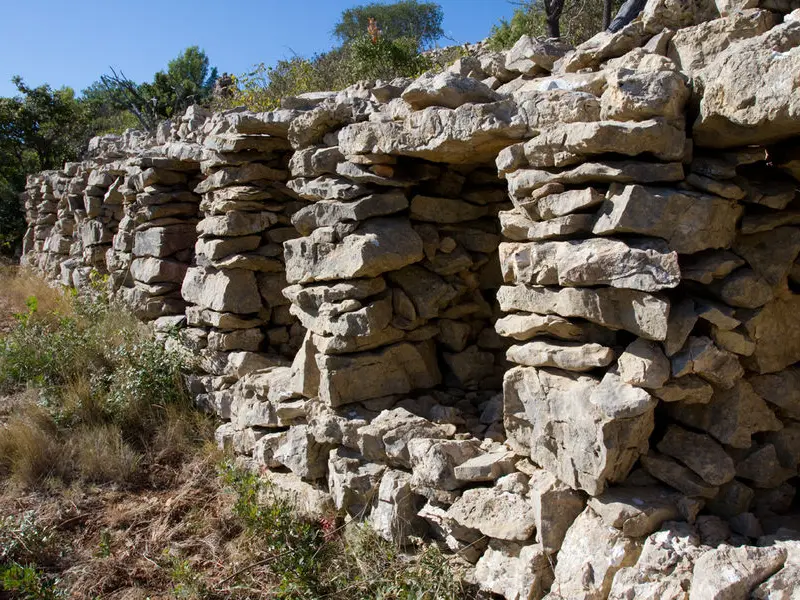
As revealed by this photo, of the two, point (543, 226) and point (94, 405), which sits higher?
point (543, 226)

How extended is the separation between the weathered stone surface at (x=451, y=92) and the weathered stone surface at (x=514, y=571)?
7.10 feet

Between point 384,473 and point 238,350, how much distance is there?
1.93 meters

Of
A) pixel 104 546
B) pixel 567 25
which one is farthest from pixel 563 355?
pixel 567 25

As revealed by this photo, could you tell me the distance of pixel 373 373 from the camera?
3.94 meters

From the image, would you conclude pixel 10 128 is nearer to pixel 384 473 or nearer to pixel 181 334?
pixel 181 334

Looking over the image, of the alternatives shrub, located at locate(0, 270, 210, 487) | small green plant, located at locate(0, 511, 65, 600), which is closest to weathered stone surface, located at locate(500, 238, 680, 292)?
small green plant, located at locate(0, 511, 65, 600)

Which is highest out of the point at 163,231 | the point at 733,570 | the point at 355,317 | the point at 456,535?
the point at 163,231

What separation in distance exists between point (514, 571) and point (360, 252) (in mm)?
1795

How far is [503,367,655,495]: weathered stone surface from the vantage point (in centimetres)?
269

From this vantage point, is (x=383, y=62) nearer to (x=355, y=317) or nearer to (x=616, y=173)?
(x=355, y=317)

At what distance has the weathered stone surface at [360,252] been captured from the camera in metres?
3.76

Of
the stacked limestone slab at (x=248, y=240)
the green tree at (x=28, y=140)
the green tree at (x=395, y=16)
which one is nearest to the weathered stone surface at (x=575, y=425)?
the stacked limestone slab at (x=248, y=240)

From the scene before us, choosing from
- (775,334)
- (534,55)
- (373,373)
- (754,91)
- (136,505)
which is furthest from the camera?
(136,505)

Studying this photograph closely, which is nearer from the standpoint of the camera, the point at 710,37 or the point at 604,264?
the point at 604,264
